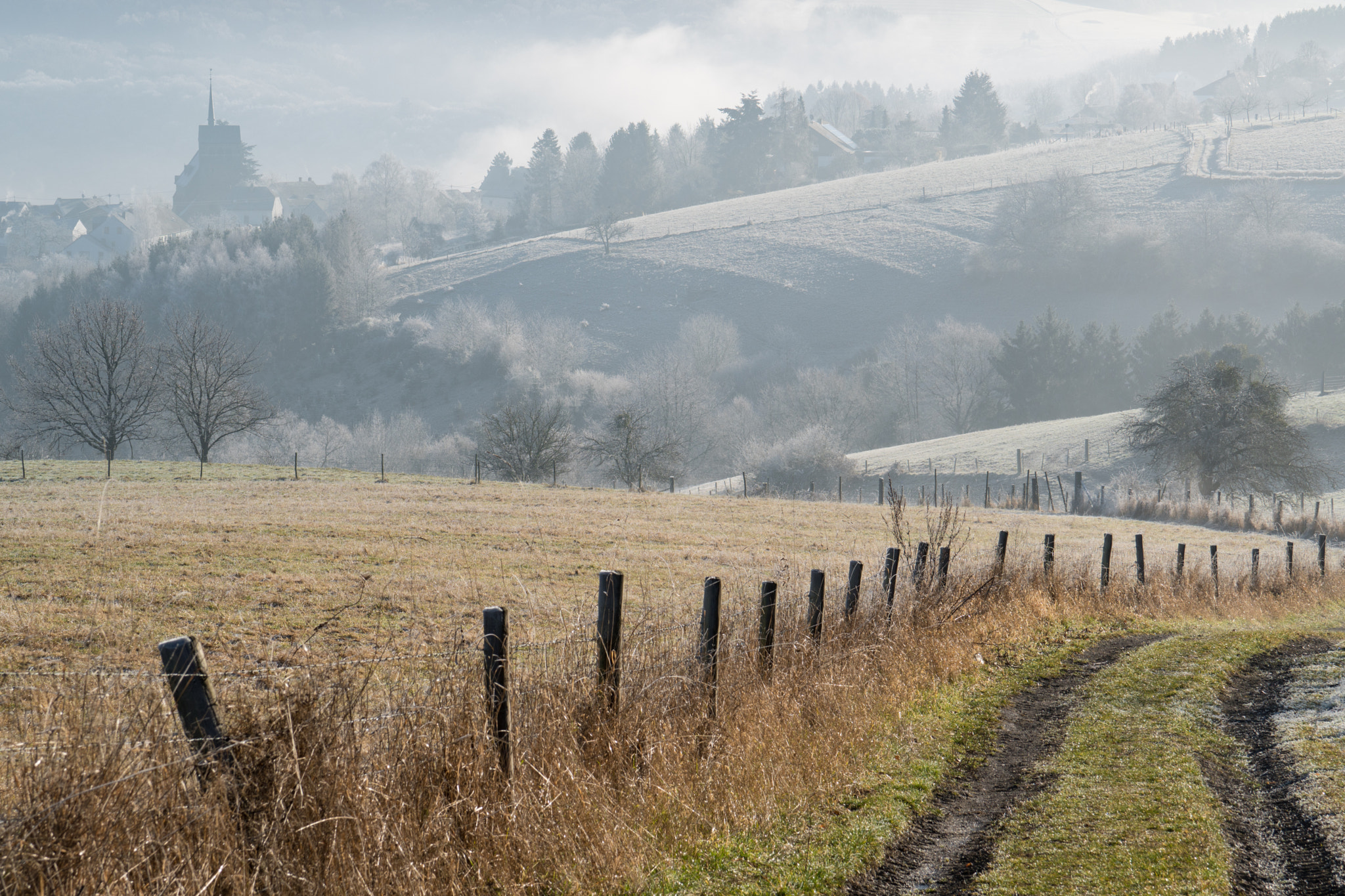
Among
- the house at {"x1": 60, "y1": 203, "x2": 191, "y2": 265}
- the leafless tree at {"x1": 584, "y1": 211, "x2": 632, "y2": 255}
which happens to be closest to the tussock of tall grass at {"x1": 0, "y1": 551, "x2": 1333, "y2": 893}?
the leafless tree at {"x1": 584, "y1": 211, "x2": 632, "y2": 255}

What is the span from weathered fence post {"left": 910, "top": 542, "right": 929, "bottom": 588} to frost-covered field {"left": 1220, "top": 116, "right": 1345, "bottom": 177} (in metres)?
131

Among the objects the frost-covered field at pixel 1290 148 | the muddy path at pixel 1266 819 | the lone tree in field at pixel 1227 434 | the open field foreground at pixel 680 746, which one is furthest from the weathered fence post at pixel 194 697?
the frost-covered field at pixel 1290 148

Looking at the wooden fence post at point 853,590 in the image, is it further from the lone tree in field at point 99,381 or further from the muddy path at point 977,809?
the lone tree in field at point 99,381

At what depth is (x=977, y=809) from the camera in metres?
6.95

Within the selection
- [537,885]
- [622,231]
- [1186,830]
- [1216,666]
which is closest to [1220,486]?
[1216,666]

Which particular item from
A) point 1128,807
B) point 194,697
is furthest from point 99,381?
point 1128,807

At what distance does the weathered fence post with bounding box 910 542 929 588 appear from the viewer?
11.3 meters

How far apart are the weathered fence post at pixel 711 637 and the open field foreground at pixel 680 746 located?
0.09 ft

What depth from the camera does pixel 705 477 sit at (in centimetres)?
7988

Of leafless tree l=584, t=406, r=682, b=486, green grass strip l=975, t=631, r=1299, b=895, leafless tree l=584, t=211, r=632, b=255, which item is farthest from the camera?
leafless tree l=584, t=211, r=632, b=255

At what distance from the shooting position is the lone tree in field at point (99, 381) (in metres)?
54.6

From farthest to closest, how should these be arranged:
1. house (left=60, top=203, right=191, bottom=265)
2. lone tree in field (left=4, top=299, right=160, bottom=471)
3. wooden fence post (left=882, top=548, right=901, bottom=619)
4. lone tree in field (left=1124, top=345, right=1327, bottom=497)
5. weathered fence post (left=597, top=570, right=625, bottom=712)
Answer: house (left=60, top=203, right=191, bottom=265) < lone tree in field (left=4, top=299, right=160, bottom=471) < lone tree in field (left=1124, top=345, right=1327, bottom=497) < wooden fence post (left=882, top=548, right=901, bottom=619) < weathered fence post (left=597, top=570, right=625, bottom=712)

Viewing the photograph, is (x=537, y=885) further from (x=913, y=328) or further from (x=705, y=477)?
(x=913, y=328)

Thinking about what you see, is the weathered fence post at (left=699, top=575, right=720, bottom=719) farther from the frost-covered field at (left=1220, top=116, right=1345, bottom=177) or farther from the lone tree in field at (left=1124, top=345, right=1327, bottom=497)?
the frost-covered field at (left=1220, top=116, right=1345, bottom=177)
